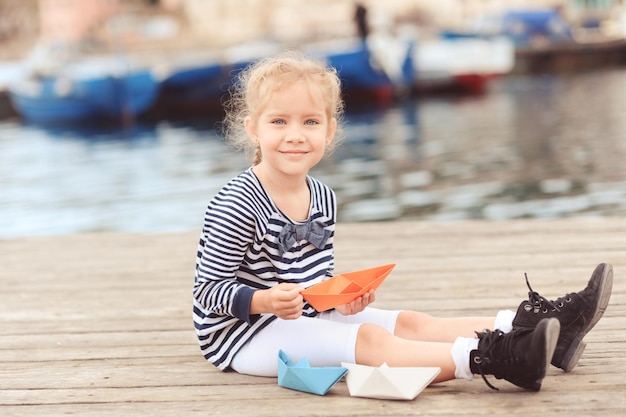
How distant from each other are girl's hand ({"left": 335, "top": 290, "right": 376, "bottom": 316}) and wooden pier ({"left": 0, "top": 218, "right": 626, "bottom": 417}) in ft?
0.66

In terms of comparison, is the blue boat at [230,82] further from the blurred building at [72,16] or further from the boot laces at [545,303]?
the blurred building at [72,16]

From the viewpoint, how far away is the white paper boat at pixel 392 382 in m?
2.26

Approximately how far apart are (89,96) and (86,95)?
0.24 feet

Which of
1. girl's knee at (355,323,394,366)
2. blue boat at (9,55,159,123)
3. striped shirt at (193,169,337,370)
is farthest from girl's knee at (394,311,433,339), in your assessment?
blue boat at (9,55,159,123)

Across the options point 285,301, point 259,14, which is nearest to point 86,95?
point 285,301

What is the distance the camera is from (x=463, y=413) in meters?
2.17

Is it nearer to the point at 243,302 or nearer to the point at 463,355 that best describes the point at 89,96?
the point at 243,302

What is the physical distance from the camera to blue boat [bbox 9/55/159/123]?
861 inches

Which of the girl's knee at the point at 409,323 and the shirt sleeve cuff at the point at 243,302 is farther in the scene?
the girl's knee at the point at 409,323

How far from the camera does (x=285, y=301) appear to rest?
2.26 metres

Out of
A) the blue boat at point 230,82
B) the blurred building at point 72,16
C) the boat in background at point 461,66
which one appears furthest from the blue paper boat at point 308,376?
the blurred building at point 72,16

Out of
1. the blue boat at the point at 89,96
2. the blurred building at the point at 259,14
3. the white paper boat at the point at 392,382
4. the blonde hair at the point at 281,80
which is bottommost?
the blue boat at the point at 89,96

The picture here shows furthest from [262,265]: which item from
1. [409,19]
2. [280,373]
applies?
[409,19]

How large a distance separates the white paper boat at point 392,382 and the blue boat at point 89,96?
20251 millimetres
